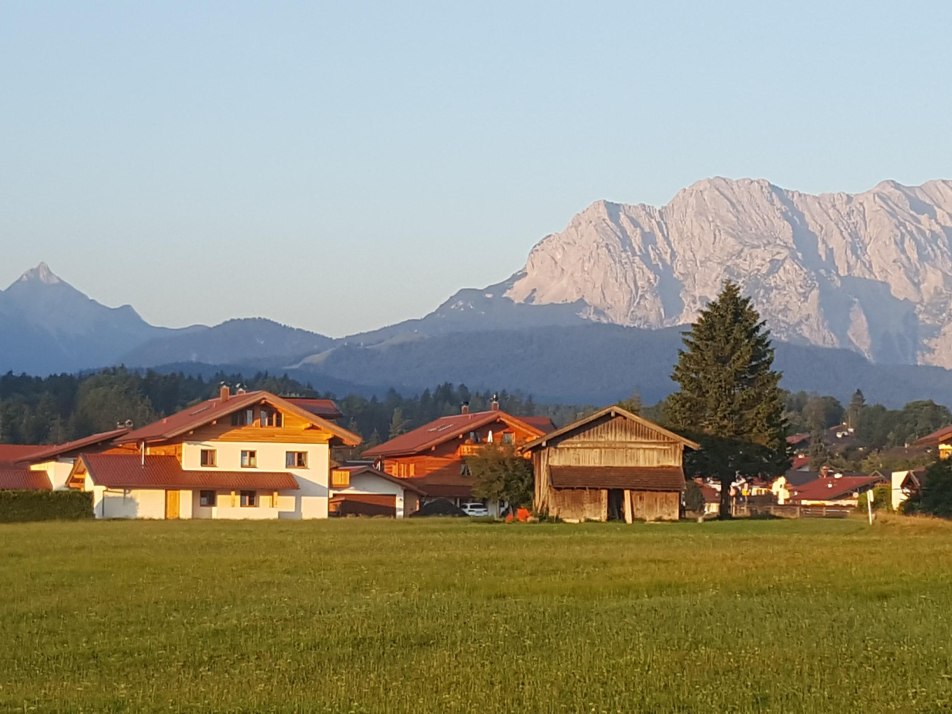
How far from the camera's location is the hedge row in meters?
65.8

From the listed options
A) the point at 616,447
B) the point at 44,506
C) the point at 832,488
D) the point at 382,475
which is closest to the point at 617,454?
the point at 616,447

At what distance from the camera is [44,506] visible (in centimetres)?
6719

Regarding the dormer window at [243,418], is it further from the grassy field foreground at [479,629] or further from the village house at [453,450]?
the grassy field foreground at [479,629]

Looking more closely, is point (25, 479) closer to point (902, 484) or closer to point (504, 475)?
point (504, 475)

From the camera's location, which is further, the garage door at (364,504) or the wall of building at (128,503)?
the garage door at (364,504)

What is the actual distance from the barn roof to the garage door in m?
15.7

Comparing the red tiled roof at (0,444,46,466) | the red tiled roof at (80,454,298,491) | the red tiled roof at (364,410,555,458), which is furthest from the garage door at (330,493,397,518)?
the red tiled roof at (0,444,46,466)

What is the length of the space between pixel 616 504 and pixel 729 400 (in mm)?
10403

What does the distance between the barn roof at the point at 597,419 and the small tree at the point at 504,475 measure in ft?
10.1

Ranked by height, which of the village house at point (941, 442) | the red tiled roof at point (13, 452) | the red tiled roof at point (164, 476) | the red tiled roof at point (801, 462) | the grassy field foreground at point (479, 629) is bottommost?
the grassy field foreground at point (479, 629)

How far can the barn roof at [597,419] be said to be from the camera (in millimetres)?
71750

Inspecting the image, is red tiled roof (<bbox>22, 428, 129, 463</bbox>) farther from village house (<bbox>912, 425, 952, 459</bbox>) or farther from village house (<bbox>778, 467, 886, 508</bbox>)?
village house (<bbox>778, 467, 886, 508</bbox>)

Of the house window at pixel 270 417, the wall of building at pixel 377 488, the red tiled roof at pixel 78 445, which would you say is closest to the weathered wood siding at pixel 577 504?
the wall of building at pixel 377 488

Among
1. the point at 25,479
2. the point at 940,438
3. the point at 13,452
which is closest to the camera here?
the point at 940,438
